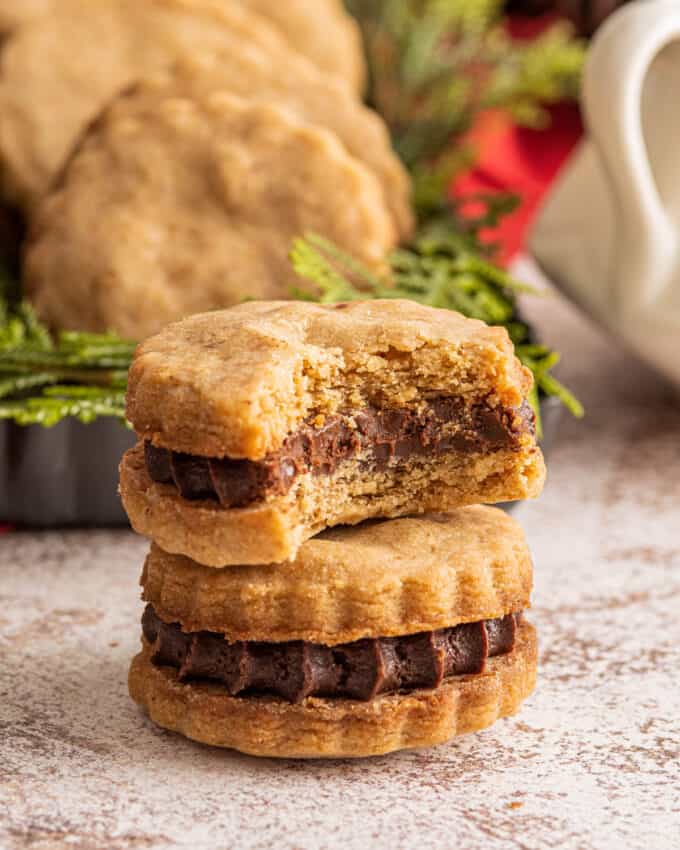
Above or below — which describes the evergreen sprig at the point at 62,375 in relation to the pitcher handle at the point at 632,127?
below

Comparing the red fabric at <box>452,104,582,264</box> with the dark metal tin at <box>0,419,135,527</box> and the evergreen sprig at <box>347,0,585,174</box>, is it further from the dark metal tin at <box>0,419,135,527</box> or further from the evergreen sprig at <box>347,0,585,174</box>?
the dark metal tin at <box>0,419,135,527</box>

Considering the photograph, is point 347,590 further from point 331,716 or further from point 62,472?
point 62,472

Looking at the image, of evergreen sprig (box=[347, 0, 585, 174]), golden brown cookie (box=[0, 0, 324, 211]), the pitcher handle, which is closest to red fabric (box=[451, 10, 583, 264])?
evergreen sprig (box=[347, 0, 585, 174])

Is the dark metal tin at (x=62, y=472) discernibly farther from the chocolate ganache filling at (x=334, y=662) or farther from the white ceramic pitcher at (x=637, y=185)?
the white ceramic pitcher at (x=637, y=185)

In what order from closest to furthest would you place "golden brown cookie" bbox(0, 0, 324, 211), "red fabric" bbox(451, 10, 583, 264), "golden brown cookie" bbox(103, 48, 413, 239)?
"golden brown cookie" bbox(103, 48, 413, 239) → "golden brown cookie" bbox(0, 0, 324, 211) → "red fabric" bbox(451, 10, 583, 264)

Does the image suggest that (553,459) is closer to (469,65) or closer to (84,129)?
(84,129)

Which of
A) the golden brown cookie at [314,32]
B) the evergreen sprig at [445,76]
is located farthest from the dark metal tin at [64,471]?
the evergreen sprig at [445,76]

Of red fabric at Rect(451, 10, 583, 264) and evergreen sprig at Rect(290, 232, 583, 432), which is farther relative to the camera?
red fabric at Rect(451, 10, 583, 264)

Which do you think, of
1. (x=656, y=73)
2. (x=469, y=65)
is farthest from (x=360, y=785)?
(x=469, y=65)
